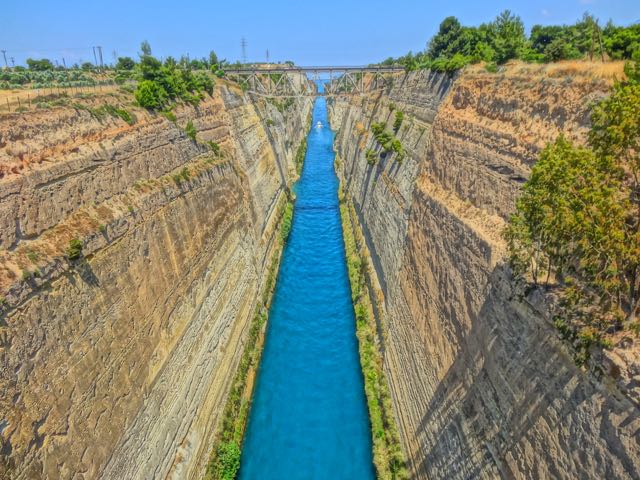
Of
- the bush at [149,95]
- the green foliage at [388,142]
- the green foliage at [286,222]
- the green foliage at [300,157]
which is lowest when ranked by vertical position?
the green foliage at [286,222]

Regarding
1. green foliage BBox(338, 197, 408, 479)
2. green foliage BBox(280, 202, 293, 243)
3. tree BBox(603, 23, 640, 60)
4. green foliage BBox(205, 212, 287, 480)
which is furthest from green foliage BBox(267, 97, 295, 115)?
tree BBox(603, 23, 640, 60)

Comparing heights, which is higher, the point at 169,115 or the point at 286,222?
the point at 169,115

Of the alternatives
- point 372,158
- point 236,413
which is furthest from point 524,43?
point 236,413

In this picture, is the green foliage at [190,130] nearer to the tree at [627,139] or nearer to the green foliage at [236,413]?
the green foliage at [236,413]

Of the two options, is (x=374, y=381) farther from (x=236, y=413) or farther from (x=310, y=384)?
(x=236, y=413)

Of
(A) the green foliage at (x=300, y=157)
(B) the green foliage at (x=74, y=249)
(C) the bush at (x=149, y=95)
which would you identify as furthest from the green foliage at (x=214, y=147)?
(A) the green foliage at (x=300, y=157)
